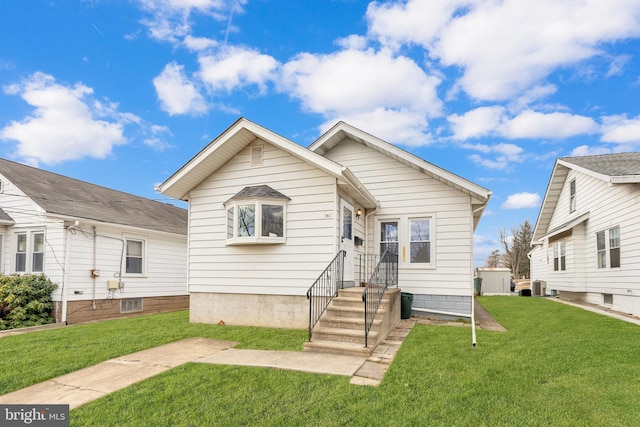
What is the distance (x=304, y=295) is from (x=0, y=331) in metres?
8.16

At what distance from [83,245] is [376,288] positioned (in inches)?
382

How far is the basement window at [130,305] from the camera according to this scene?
13.1m

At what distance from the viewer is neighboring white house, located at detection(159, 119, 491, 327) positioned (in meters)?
8.61

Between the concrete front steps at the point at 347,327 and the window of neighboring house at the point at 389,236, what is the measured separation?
8.94 ft

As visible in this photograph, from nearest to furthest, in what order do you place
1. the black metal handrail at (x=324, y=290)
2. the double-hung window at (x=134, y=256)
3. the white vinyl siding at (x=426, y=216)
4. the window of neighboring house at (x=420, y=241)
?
the black metal handrail at (x=324, y=290), the white vinyl siding at (x=426, y=216), the window of neighboring house at (x=420, y=241), the double-hung window at (x=134, y=256)

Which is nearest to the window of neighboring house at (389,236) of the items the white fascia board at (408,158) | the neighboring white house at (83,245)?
the white fascia board at (408,158)

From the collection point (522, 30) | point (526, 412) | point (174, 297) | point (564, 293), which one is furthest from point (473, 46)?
point (174, 297)

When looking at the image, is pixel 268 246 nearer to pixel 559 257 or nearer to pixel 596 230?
pixel 596 230

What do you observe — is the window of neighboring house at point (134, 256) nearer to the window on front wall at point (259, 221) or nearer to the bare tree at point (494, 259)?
the window on front wall at point (259, 221)

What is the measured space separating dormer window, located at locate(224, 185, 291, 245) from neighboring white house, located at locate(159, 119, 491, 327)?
1.0 inches

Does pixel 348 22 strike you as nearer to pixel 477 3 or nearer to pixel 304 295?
pixel 477 3

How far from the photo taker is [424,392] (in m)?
4.30

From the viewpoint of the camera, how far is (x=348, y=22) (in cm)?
1349

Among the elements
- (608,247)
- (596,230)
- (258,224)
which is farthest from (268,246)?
(596,230)
